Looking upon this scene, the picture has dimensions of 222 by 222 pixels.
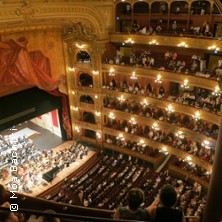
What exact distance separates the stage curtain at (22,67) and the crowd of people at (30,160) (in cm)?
584

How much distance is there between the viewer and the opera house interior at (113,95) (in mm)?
19453

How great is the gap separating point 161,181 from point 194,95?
720cm

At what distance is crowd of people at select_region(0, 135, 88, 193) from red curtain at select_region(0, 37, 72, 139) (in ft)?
18.7

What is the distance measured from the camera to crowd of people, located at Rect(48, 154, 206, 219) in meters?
18.8

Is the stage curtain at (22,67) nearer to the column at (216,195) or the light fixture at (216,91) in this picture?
the light fixture at (216,91)

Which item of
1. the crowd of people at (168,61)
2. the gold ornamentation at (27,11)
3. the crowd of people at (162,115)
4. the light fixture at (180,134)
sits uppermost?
the gold ornamentation at (27,11)

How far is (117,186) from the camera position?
2058 centimetres

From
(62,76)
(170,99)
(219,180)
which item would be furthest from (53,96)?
(219,180)

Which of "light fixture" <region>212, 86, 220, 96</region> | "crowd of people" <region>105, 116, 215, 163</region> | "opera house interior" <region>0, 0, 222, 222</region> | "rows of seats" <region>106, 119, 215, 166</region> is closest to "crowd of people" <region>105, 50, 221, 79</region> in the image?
"opera house interior" <region>0, 0, 222, 222</region>

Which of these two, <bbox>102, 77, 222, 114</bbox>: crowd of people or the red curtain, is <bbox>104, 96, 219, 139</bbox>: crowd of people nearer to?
<bbox>102, 77, 222, 114</bbox>: crowd of people

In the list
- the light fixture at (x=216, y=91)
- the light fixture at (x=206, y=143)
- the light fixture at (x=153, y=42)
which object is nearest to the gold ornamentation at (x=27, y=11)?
the light fixture at (x=153, y=42)

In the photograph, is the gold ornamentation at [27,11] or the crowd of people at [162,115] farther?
the crowd of people at [162,115]

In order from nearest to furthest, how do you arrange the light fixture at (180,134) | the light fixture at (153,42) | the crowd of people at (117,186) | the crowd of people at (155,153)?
the crowd of people at (117,186) < the crowd of people at (155,153) < the light fixture at (153,42) < the light fixture at (180,134)

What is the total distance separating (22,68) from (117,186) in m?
11.8
